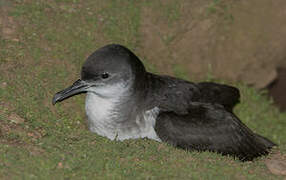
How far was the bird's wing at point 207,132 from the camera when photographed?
4871 millimetres

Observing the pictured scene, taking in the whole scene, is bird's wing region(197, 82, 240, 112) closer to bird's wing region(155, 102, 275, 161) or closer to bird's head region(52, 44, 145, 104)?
bird's wing region(155, 102, 275, 161)

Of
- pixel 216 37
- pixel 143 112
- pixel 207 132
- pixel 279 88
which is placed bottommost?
pixel 279 88

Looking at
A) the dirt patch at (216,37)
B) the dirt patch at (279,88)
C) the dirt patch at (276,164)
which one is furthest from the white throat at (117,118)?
the dirt patch at (279,88)

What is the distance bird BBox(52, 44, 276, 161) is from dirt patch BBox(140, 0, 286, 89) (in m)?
2.02

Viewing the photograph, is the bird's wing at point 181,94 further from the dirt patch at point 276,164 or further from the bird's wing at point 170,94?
the dirt patch at point 276,164

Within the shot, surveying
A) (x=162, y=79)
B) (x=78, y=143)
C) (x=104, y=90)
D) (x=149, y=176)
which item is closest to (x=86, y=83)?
(x=104, y=90)

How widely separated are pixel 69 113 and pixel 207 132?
6.06ft

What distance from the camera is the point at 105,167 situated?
4203mm

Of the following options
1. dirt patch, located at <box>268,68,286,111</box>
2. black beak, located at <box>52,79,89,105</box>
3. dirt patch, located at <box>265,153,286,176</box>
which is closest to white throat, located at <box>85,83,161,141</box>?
black beak, located at <box>52,79,89,105</box>

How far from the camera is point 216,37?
7.56 metres

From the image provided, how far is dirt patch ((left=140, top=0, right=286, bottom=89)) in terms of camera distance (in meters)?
7.19

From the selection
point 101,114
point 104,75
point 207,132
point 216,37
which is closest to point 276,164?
point 207,132

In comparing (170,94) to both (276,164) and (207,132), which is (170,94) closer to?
(207,132)

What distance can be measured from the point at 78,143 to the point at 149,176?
935 millimetres
